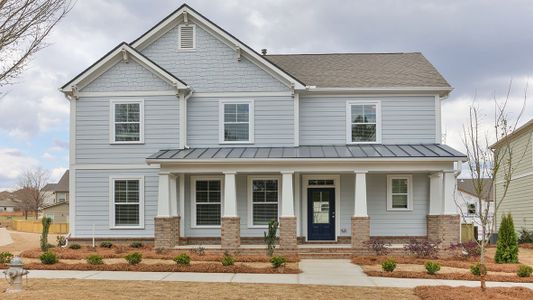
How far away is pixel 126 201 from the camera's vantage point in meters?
21.1

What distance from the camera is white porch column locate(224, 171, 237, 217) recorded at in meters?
19.2

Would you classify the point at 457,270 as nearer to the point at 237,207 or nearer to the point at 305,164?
the point at 305,164

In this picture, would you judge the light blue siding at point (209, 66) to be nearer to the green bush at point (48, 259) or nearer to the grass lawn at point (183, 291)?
the green bush at point (48, 259)

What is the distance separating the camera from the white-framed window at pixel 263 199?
21.0 metres

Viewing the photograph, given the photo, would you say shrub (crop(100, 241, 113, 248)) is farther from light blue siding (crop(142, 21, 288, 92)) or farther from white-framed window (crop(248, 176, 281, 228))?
light blue siding (crop(142, 21, 288, 92))

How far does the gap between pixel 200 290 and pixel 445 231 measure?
10.4 meters

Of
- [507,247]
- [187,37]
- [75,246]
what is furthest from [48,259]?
[507,247]

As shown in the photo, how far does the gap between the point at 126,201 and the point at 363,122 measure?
9501mm

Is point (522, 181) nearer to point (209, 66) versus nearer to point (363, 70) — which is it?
point (363, 70)

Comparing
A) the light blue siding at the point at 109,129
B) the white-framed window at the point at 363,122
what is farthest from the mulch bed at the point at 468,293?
the light blue siding at the point at 109,129

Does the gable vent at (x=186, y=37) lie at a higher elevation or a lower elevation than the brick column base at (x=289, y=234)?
higher

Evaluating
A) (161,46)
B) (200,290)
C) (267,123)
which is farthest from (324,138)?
(200,290)

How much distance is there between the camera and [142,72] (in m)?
21.1

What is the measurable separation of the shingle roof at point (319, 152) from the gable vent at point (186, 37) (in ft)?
13.5
